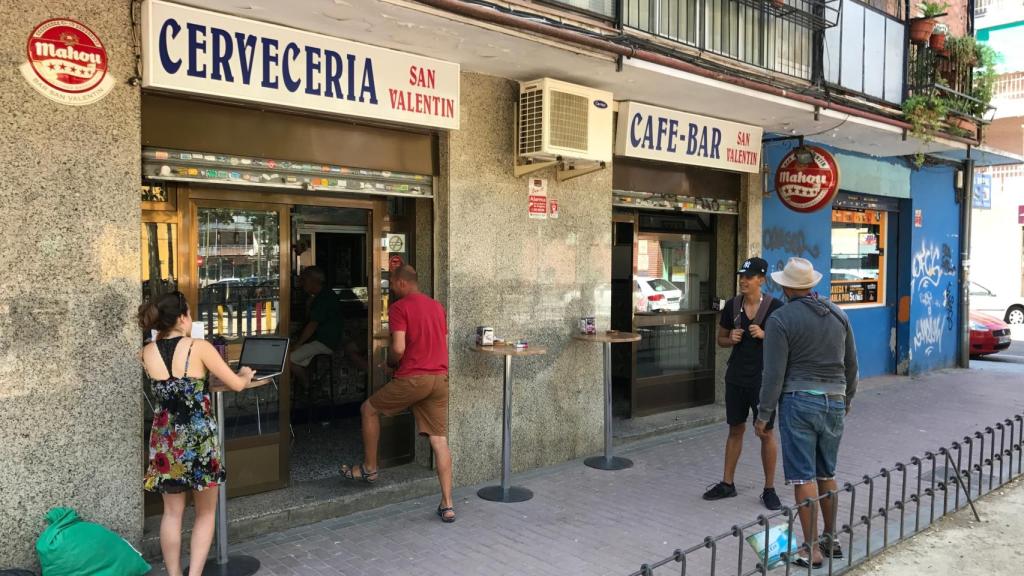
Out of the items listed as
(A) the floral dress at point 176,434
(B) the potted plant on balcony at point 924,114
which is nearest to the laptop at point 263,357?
(A) the floral dress at point 176,434

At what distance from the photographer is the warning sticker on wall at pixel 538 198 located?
6875 mm

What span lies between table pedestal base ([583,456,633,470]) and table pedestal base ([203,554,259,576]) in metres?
3.27

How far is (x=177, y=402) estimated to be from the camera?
407 centimetres

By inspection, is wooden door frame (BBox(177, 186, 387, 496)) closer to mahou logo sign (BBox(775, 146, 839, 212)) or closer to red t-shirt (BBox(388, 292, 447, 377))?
red t-shirt (BBox(388, 292, 447, 377))

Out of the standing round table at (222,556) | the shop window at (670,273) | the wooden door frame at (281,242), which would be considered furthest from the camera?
the shop window at (670,273)

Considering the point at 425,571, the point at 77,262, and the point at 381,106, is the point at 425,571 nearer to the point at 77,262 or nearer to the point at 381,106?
the point at 77,262

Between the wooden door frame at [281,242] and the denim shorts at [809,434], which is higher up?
the wooden door frame at [281,242]

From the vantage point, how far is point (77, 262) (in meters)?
4.41

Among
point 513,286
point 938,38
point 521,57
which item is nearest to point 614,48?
point 521,57

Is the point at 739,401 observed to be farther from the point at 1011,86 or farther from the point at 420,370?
the point at 1011,86

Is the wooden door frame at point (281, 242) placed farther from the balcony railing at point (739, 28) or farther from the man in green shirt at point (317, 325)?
the balcony railing at point (739, 28)

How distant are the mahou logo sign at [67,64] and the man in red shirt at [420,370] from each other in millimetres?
2212

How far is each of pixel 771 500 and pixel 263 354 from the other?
152 inches

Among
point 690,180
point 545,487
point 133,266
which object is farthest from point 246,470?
point 690,180
